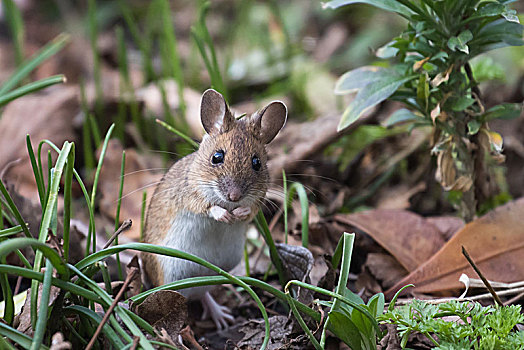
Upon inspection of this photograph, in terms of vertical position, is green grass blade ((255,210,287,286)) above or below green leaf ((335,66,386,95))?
below

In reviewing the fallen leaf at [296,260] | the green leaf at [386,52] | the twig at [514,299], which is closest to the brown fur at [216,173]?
the fallen leaf at [296,260]

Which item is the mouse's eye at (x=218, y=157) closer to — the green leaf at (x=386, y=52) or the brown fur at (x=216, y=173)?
the brown fur at (x=216, y=173)

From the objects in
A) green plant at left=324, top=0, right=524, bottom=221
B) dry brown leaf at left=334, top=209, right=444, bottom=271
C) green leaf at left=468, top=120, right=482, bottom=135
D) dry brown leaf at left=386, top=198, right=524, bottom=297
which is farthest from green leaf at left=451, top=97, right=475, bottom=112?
dry brown leaf at left=334, top=209, right=444, bottom=271

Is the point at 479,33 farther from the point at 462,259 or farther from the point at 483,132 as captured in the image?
the point at 462,259

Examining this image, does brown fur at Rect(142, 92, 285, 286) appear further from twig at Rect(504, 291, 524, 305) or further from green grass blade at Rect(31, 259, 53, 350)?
twig at Rect(504, 291, 524, 305)

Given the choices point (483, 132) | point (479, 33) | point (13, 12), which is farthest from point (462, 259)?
point (13, 12)
